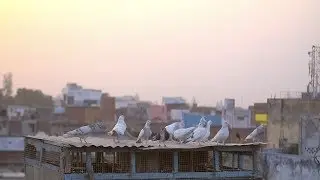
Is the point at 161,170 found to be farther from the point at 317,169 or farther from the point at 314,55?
the point at 314,55

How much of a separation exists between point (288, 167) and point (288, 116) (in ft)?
34.2

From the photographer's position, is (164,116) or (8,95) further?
(8,95)

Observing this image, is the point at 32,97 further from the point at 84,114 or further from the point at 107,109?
the point at 107,109

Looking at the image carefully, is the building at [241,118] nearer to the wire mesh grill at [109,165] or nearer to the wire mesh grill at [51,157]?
the wire mesh grill at [51,157]

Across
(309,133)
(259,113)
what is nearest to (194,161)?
(309,133)

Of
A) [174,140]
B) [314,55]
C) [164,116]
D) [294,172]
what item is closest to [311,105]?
[314,55]

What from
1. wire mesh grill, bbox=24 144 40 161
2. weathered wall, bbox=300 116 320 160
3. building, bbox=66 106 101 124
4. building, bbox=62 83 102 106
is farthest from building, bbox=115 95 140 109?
wire mesh grill, bbox=24 144 40 161

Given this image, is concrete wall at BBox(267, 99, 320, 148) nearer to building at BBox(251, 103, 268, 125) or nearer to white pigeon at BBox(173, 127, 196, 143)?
building at BBox(251, 103, 268, 125)

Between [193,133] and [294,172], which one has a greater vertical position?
[193,133]

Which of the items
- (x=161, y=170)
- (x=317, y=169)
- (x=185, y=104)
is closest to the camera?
(x=161, y=170)

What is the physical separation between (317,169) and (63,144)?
37.1 feet

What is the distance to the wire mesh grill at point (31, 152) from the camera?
63.0ft

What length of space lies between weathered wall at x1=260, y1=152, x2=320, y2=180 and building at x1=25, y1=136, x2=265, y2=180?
6.17m

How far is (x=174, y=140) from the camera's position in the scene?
18312 millimetres
